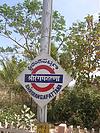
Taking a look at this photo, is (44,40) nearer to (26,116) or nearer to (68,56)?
(26,116)

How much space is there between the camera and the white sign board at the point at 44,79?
4.22 metres

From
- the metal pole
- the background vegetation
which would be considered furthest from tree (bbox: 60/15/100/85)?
the metal pole

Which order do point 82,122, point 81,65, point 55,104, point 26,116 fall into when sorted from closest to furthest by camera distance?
point 26,116
point 82,122
point 55,104
point 81,65

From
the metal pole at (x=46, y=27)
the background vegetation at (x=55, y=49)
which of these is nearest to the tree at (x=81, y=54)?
the background vegetation at (x=55, y=49)

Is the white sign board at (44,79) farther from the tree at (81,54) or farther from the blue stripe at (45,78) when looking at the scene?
the tree at (81,54)

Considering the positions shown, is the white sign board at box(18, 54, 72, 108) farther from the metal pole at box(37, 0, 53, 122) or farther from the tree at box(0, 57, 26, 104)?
the tree at box(0, 57, 26, 104)

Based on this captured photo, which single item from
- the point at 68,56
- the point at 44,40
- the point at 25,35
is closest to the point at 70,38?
the point at 68,56

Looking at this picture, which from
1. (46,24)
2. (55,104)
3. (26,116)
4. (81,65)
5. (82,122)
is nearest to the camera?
(46,24)

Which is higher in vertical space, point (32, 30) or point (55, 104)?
point (32, 30)

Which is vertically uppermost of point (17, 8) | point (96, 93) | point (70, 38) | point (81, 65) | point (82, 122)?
point (17, 8)

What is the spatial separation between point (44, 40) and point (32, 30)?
1527cm

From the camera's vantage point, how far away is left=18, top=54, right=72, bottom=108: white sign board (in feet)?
13.9

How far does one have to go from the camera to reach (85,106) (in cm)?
1575

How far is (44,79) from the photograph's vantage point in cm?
427
